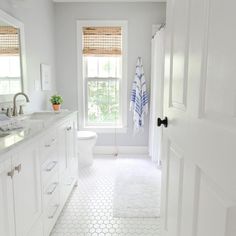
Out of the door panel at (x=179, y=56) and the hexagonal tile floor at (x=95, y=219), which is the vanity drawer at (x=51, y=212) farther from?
the door panel at (x=179, y=56)

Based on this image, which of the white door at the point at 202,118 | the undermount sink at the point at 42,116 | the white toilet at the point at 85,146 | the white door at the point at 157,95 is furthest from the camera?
the white toilet at the point at 85,146

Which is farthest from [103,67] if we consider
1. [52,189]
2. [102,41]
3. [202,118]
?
[202,118]

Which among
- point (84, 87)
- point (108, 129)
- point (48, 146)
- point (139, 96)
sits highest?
point (84, 87)

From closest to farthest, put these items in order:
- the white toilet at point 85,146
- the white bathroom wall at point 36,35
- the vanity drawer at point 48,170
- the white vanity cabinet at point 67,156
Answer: the vanity drawer at point 48,170 < the white vanity cabinet at point 67,156 < the white bathroom wall at point 36,35 < the white toilet at point 85,146

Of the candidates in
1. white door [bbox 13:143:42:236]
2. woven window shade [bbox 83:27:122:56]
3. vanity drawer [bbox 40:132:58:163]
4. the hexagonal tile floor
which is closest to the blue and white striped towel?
woven window shade [bbox 83:27:122:56]

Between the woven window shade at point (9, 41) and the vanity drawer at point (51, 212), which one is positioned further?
the woven window shade at point (9, 41)

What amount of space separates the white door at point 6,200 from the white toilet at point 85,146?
200cm

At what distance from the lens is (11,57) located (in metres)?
2.28

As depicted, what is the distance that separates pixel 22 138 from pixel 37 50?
6.57ft

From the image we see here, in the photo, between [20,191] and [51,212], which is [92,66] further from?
[20,191]

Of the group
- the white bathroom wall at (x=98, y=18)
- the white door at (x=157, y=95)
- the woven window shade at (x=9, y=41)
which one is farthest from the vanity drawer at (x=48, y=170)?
the white bathroom wall at (x=98, y=18)

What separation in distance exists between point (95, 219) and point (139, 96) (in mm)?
2118

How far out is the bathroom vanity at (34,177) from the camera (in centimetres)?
110

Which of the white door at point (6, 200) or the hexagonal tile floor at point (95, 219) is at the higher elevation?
the white door at point (6, 200)
